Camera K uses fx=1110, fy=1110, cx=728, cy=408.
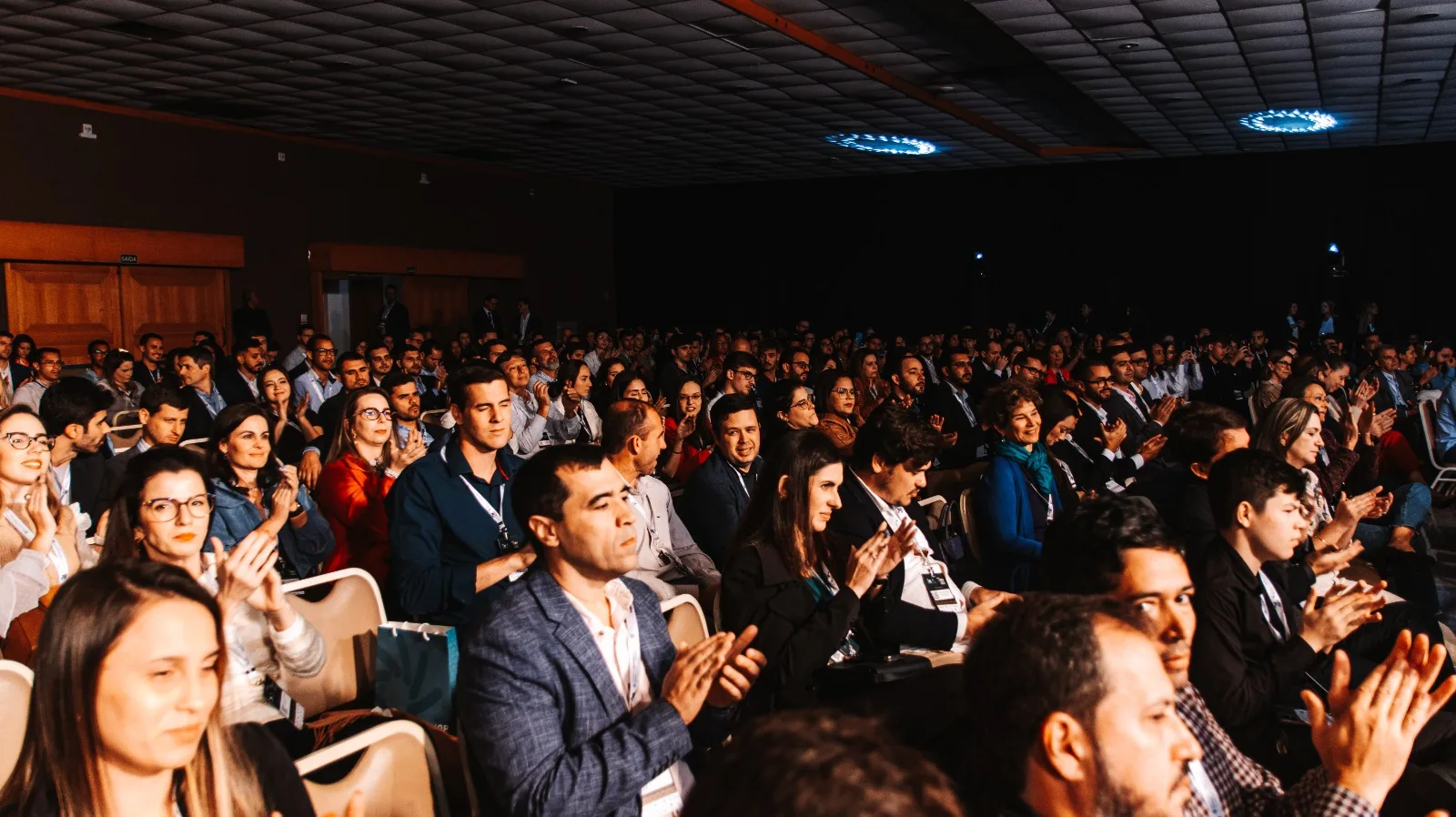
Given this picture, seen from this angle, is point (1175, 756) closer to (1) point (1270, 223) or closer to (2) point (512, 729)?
(2) point (512, 729)

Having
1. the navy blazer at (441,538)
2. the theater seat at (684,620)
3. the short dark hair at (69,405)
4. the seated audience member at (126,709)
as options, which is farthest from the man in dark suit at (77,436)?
the seated audience member at (126,709)

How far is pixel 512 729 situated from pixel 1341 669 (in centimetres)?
145

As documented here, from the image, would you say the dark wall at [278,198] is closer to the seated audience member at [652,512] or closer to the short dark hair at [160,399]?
the short dark hair at [160,399]

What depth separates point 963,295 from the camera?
19.4 metres

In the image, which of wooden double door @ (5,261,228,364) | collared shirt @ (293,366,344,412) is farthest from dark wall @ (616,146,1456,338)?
collared shirt @ (293,366,344,412)

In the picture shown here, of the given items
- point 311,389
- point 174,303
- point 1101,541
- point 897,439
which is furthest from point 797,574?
point 174,303

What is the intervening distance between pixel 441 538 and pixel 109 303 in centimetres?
1115

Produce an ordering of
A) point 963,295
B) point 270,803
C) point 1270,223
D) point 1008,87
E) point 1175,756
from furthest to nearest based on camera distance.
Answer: point 963,295 < point 1270,223 < point 1008,87 < point 270,803 < point 1175,756

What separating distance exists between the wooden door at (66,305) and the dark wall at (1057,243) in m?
10.6

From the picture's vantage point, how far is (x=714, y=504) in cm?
448

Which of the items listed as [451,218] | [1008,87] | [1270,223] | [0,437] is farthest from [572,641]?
[1270,223]

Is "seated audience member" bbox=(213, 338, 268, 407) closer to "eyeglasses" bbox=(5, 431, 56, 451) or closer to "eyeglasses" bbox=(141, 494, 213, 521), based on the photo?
"eyeglasses" bbox=(5, 431, 56, 451)

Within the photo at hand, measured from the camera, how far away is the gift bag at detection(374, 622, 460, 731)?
8.83 feet

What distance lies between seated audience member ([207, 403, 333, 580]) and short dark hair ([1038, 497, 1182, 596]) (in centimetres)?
254
